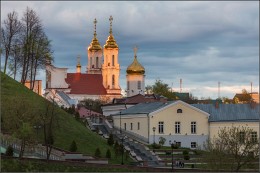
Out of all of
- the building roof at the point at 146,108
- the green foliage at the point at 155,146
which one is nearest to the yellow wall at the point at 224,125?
the building roof at the point at 146,108

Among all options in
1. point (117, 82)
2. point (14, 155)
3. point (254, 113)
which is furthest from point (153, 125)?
point (117, 82)

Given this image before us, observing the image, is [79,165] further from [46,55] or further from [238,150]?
[46,55]

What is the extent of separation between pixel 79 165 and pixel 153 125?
31570 mm

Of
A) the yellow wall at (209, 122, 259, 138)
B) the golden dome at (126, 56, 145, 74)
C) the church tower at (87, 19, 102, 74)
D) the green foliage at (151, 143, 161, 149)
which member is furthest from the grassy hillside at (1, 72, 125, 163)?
the church tower at (87, 19, 102, 74)

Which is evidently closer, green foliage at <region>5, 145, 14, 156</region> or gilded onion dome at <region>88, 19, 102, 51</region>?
green foliage at <region>5, 145, 14, 156</region>

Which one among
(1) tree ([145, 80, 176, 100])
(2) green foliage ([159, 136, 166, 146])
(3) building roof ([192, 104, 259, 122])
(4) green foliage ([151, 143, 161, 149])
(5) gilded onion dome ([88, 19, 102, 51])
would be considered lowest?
(4) green foliage ([151, 143, 161, 149])

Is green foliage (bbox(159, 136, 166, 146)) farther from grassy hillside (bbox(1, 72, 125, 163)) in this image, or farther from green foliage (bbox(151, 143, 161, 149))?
grassy hillside (bbox(1, 72, 125, 163))

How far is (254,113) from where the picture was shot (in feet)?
261

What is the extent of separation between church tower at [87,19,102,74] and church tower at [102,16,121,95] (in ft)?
16.1

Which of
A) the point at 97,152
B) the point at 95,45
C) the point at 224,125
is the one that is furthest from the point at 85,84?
the point at 97,152

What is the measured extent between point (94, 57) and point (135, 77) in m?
25.4

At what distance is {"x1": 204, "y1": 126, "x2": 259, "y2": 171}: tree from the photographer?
50.9 m

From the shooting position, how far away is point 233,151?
5269 cm

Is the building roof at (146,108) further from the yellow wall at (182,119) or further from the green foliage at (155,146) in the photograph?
the green foliage at (155,146)
